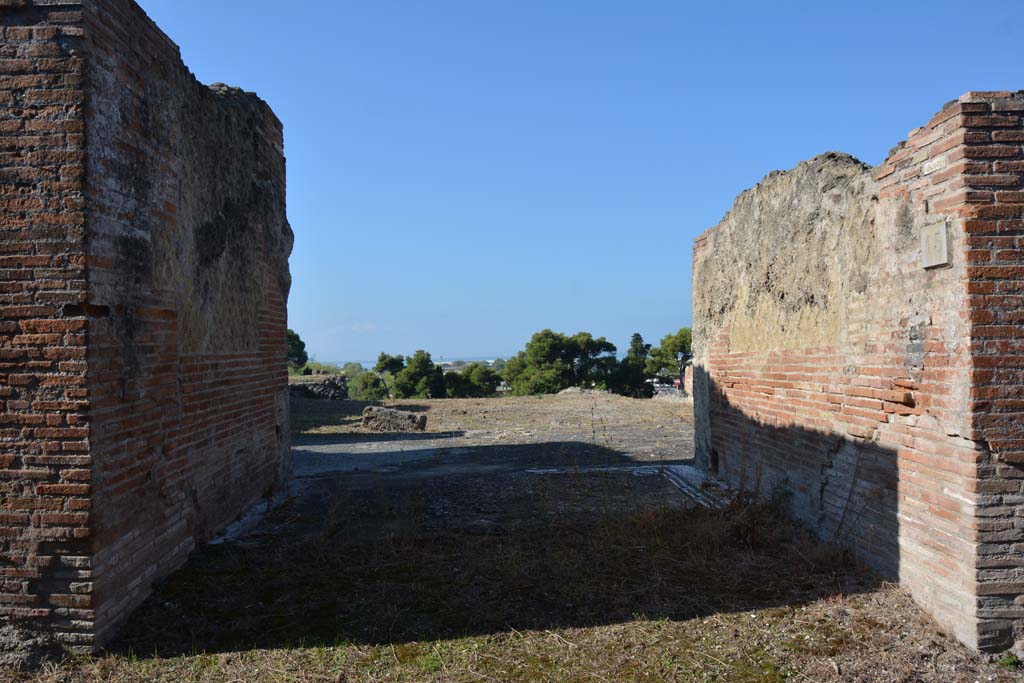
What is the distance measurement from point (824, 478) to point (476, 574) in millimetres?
2675

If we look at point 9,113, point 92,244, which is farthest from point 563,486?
point 9,113

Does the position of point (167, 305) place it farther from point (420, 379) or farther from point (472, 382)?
point (472, 382)

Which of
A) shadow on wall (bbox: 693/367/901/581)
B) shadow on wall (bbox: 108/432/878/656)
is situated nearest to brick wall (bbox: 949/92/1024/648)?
shadow on wall (bbox: 693/367/901/581)

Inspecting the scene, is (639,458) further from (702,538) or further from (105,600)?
(105,600)

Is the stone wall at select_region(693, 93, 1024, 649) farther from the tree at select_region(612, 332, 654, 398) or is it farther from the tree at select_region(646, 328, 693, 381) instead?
the tree at select_region(646, 328, 693, 381)

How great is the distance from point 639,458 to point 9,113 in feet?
25.9

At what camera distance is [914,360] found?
4.00 metres

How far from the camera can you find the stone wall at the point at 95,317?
11.2 ft

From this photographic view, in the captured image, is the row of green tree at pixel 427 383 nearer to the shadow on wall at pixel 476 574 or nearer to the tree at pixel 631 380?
the tree at pixel 631 380

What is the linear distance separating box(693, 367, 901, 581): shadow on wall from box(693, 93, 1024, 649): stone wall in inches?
0.6

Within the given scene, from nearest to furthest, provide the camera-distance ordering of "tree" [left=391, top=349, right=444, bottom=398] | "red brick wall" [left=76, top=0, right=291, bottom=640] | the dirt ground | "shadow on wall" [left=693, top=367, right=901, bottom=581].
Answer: the dirt ground, "red brick wall" [left=76, top=0, right=291, bottom=640], "shadow on wall" [left=693, top=367, right=901, bottom=581], "tree" [left=391, top=349, right=444, bottom=398]

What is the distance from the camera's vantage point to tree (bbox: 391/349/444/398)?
98.5ft

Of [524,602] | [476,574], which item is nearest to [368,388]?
[476,574]

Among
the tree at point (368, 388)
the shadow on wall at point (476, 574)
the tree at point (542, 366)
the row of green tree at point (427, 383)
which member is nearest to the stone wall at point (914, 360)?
the shadow on wall at point (476, 574)
